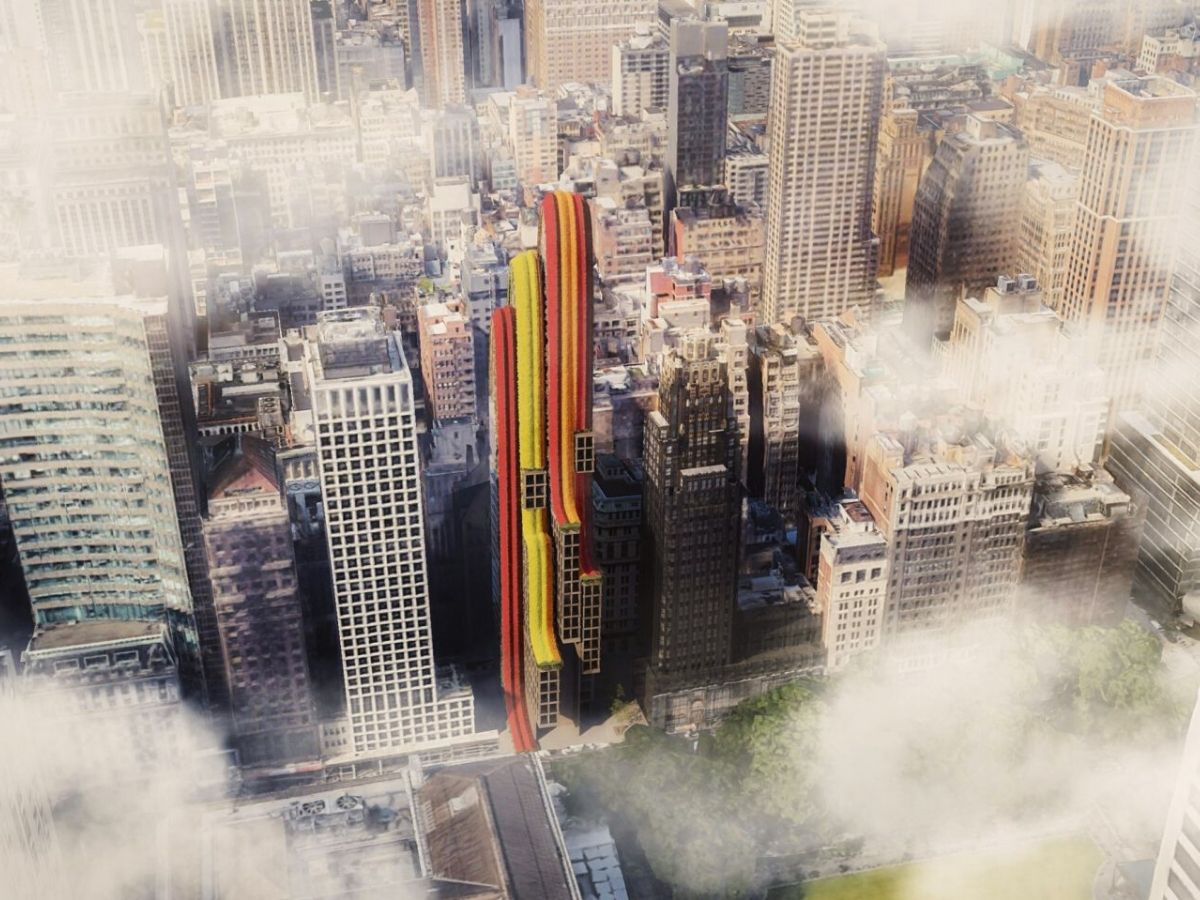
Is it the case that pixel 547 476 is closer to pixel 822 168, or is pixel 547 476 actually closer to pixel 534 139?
pixel 822 168

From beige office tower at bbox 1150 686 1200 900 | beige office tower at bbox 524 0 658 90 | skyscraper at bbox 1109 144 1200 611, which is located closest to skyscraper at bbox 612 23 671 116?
beige office tower at bbox 524 0 658 90

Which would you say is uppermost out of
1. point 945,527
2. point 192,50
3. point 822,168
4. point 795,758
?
point 192,50

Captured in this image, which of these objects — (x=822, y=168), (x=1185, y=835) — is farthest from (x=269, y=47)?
(x=1185, y=835)

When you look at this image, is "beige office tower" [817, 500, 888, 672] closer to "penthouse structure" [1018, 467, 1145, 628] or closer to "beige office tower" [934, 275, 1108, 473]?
"penthouse structure" [1018, 467, 1145, 628]

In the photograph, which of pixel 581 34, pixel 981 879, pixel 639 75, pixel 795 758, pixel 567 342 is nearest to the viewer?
pixel 567 342

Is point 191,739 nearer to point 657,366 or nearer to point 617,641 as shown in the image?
point 617,641

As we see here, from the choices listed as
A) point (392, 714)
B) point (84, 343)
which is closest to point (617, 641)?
point (392, 714)
